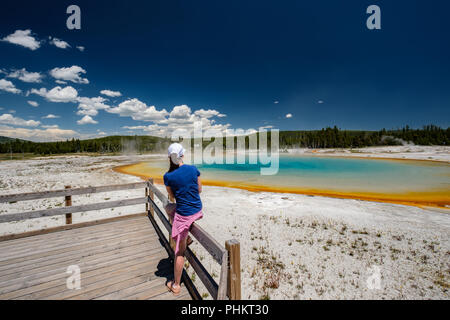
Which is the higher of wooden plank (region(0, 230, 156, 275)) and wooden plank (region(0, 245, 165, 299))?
wooden plank (region(0, 230, 156, 275))

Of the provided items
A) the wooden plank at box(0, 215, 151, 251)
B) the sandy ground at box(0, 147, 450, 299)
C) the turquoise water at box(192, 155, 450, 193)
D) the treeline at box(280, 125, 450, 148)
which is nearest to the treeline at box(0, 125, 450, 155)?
the treeline at box(280, 125, 450, 148)

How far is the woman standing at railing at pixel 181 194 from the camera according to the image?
309 centimetres

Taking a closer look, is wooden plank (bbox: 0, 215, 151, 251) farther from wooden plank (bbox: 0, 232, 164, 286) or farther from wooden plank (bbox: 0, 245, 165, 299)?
wooden plank (bbox: 0, 245, 165, 299)

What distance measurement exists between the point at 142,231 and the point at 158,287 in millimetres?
2721

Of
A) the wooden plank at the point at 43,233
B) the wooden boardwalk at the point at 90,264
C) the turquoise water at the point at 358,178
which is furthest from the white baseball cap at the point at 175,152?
the turquoise water at the point at 358,178

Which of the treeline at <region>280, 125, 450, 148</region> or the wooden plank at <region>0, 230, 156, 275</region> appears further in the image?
the treeline at <region>280, 125, 450, 148</region>

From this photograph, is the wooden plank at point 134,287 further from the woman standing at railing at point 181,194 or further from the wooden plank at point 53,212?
the wooden plank at point 53,212

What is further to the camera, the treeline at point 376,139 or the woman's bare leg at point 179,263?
the treeline at point 376,139

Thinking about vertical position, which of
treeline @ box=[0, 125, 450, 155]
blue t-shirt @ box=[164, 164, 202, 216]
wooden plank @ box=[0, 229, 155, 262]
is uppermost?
treeline @ box=[0, 125, 450, 155]

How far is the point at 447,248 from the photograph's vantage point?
6793 millimetres

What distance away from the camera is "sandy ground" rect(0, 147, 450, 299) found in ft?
16.2

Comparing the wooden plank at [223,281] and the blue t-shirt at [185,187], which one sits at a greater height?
the blue t-shirt at [185,187]
